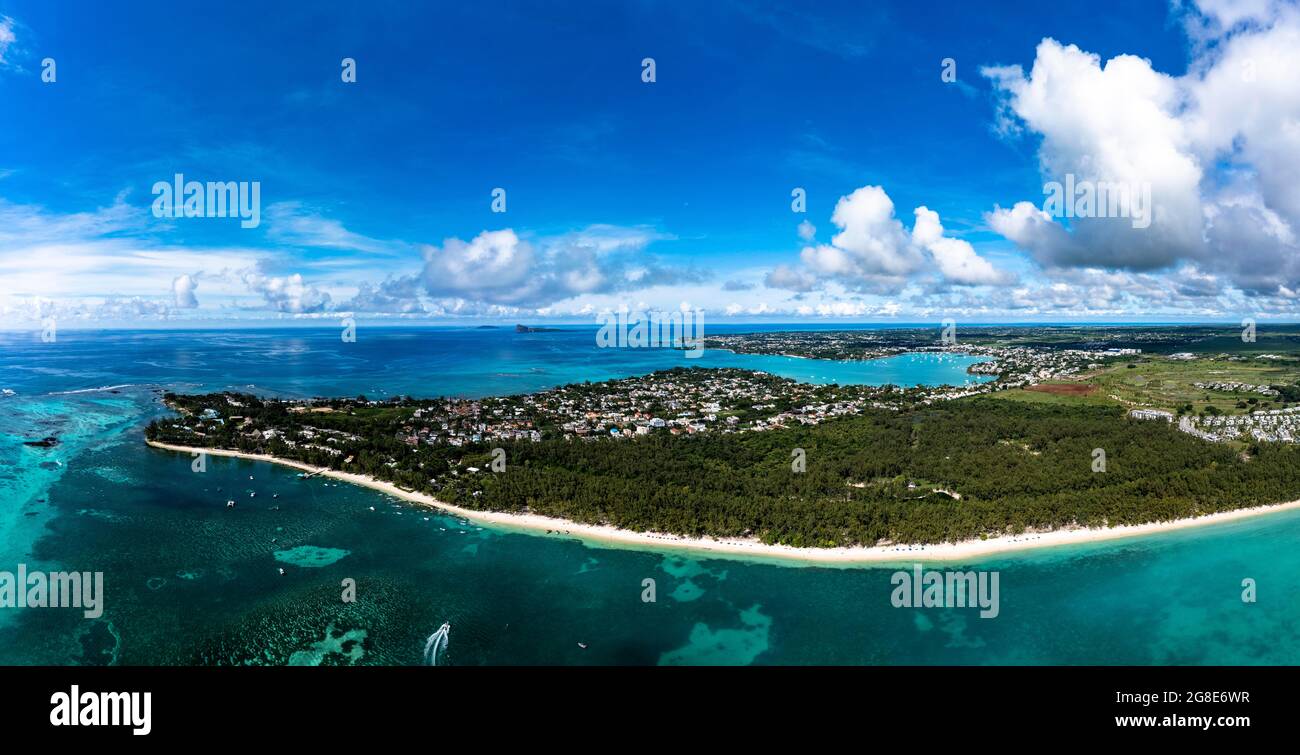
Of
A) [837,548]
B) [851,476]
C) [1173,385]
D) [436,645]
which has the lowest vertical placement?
[436,645]

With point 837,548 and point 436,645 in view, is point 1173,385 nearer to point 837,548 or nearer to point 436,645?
point 837,548

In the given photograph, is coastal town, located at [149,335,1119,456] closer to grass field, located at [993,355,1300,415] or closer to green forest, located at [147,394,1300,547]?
green forest, located at [147,394,1300,547]

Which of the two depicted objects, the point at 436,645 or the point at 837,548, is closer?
the point at 436,645

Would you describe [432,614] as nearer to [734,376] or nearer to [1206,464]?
[1206,464]

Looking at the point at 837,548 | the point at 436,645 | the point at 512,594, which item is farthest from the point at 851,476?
the point at 436,645

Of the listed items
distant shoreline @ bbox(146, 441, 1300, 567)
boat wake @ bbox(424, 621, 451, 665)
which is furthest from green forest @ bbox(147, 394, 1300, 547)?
boat wake @ bbox(424, 621, 451, 665)

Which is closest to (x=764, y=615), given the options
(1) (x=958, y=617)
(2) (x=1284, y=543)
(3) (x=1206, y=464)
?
(1) (x=958, y=617)

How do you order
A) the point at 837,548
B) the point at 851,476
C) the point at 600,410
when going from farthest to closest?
the point at 600,410, the point at 851,476, the point at 837,548

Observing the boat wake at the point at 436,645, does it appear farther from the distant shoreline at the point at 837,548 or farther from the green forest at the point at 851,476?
the green forest at the point at 851,476

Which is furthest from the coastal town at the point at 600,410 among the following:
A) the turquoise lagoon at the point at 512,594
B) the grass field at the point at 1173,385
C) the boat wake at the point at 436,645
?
the boat wake at the point at 436,645
